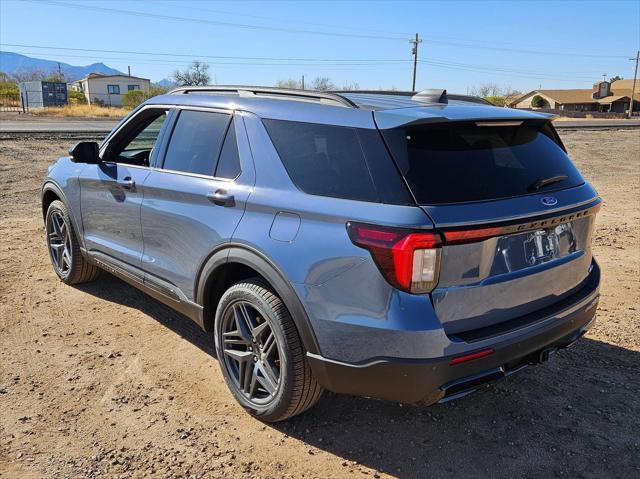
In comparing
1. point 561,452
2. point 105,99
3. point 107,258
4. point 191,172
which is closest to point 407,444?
point 561,452

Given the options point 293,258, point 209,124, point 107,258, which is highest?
point 209,124

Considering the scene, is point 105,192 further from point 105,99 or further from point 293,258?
point 105,99

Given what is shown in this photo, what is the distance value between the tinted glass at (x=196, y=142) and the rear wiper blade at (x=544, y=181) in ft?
6.14

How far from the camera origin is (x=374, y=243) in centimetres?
254

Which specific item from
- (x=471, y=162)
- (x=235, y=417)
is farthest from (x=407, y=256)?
(x=235, y=417)

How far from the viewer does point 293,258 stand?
2.83m

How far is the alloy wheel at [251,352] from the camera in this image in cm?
317

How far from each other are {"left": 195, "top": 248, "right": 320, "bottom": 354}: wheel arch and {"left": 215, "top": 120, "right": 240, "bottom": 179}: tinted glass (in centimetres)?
48

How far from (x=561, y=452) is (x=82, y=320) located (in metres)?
3.76

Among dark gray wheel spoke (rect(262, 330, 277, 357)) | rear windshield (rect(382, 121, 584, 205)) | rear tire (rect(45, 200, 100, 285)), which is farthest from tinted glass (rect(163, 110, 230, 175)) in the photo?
rear tire (rect(45, 200, 100, 285))

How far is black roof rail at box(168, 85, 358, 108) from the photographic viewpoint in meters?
3.04

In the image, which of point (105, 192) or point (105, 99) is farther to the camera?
point (105, 99)

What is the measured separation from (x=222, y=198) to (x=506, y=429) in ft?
6.97

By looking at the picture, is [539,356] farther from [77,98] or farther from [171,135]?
[77,98]
